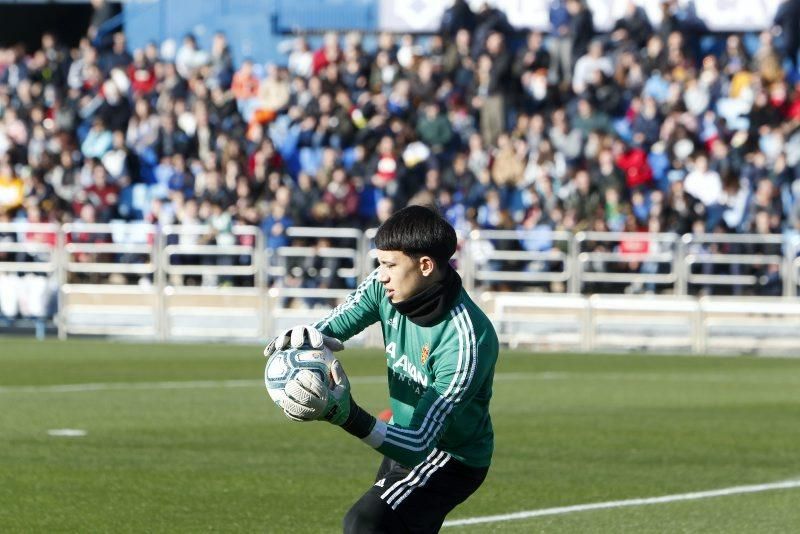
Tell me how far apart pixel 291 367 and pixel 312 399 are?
0.19 metres

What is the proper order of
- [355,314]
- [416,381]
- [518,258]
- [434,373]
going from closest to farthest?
[434,373]
[416,381]
[355,314]
[518,258]

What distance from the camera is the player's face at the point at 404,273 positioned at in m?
5.90

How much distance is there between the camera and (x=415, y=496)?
620cm

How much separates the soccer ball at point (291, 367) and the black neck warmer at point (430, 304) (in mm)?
384

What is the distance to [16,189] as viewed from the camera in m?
30.5

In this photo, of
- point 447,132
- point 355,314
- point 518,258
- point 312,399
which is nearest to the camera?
point 312,399

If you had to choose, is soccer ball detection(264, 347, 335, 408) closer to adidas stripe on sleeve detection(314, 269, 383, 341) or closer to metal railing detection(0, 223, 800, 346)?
adidas stripe on sleeve detection(314, 269, 383, 341)

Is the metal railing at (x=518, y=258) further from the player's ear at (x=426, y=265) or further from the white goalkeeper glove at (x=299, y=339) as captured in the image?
the white goalkeeper glove at (x=299, y=339)

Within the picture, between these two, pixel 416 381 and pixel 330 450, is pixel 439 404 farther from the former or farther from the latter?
pixel 330 450

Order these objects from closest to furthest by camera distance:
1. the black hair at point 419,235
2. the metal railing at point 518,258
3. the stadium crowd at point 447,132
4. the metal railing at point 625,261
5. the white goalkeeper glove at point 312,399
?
the white goalkeeper glove at point 312,399
the black hair at point 419,235
the metal railing at point 625,261
the metal railing at point 518,258
the stadium crowd at point 447,132

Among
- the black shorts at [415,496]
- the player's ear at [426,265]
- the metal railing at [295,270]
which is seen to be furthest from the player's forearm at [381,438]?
the metal railing at [295,270]

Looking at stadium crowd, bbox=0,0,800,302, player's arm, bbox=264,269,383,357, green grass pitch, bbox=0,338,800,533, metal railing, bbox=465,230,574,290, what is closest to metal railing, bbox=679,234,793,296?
stadium crowd, bbox=0,0,800,302

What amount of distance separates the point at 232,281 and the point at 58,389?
10.2 meters

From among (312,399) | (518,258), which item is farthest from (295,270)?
(312,399)
